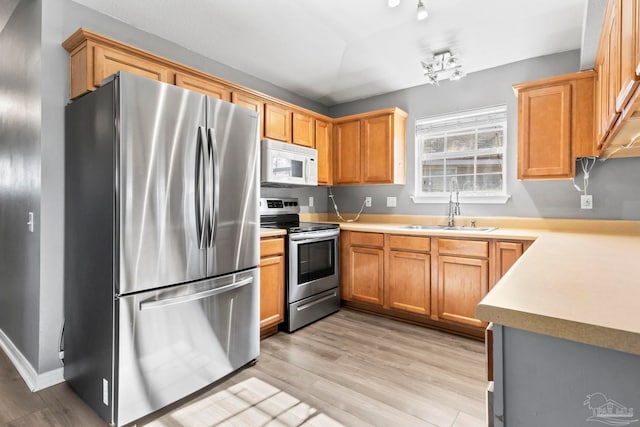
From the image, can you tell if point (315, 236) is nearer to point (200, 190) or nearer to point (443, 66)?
point (200, 190)

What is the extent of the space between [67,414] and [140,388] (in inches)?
19.4

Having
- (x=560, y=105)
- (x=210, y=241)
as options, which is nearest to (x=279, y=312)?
(x=210, y=241)

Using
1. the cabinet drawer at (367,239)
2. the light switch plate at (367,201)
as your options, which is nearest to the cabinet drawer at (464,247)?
the cabinet drawer at (367,239)

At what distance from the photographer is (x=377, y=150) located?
380 cm

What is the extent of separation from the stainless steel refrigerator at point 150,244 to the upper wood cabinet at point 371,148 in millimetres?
1932

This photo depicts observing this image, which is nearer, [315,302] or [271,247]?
[271,247]

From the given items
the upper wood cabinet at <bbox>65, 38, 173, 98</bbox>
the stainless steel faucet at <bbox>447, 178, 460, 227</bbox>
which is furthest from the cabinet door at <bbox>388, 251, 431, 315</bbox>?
the upper wood cabinet at <bbox>65, 38, 173, 98</bbox>

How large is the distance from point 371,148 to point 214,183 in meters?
2.26

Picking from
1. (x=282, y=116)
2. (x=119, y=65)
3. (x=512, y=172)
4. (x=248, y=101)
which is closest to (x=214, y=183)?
(x=119, y=65)

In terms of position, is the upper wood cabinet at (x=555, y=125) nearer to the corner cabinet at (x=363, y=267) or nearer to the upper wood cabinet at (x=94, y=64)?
the corner cabinet at (x=363, y=267)

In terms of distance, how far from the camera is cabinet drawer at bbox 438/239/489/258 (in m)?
2.76

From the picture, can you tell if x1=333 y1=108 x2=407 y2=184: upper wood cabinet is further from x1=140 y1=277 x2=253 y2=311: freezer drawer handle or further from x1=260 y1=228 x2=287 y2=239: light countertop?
x1=140 y1=277 x2=253 y2=311: freezer drawer handle

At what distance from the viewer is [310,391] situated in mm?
2055

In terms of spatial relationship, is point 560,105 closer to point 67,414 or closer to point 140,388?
point 140,388
